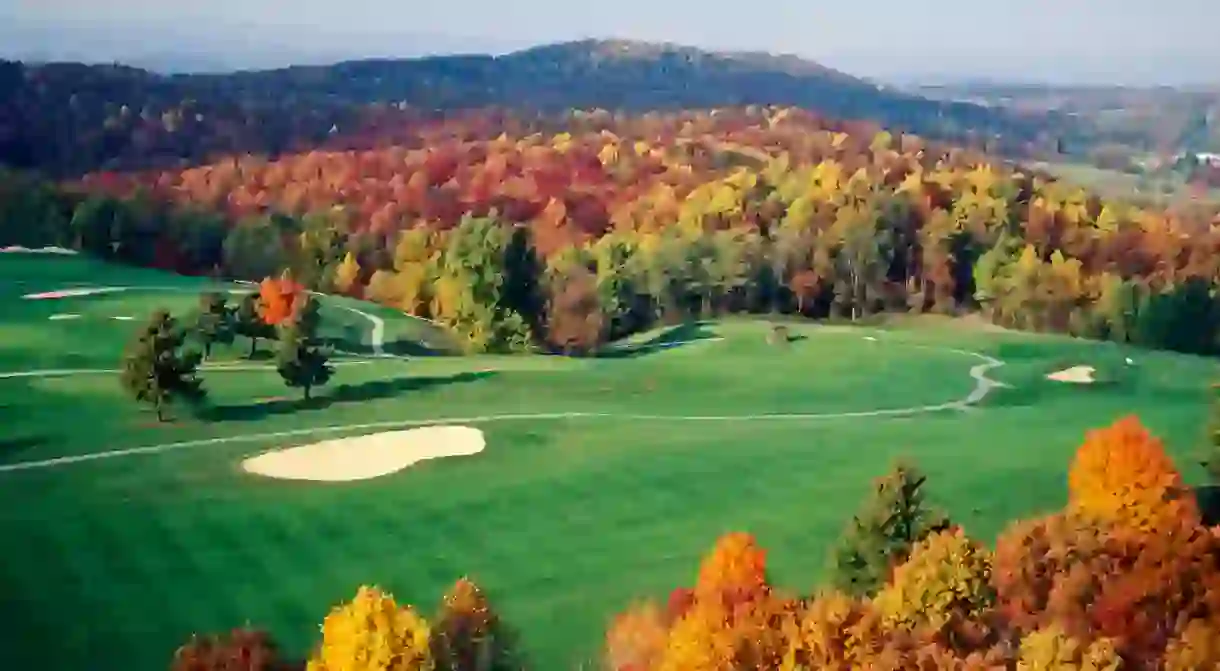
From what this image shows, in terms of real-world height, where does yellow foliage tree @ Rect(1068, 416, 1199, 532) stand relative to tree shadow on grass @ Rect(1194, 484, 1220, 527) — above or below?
above

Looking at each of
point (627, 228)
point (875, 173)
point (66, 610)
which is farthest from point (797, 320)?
point (66, 610)

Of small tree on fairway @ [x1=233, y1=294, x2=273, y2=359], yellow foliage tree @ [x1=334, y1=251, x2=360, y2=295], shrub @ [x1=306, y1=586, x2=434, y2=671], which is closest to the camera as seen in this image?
shrub @ [x1=306, y1=586, x2=434, y2=671]

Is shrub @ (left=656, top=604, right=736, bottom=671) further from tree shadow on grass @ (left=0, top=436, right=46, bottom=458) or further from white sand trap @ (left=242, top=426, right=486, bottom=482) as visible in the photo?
tree shadow on grass @ (left=0, top=436, right=46, bottom=458)

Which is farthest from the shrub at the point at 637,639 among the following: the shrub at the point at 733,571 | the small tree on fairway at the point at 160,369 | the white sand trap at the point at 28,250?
the white sand trap at the point at 28,250

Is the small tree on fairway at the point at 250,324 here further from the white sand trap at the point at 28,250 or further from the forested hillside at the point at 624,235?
the white sand trap at the point at 28,250

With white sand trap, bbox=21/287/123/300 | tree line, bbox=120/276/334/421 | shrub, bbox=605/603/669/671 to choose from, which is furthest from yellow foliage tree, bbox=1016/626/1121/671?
white sand trap, bbox=21/287/123/300


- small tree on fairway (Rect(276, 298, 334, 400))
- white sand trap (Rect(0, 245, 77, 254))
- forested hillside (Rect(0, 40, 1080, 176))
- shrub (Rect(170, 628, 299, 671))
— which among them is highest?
forested hillside (Rect(0, 40, 1080, 176))

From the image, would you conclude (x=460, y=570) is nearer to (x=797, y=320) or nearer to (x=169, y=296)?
(x=169, y=296)

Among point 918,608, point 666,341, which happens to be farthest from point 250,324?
point 918,608
